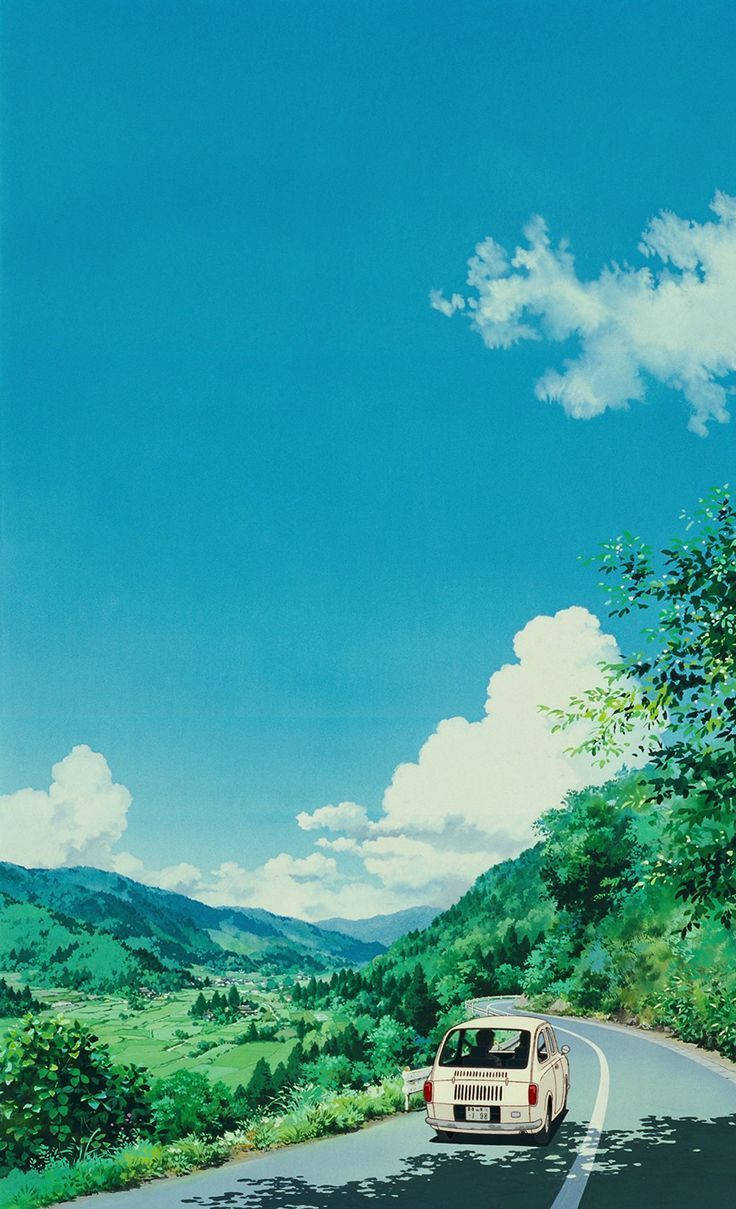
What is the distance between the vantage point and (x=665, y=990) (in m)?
36.9

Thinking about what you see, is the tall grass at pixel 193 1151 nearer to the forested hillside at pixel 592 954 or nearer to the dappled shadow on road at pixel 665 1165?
the dappled shadow on road at pixel 665 1165

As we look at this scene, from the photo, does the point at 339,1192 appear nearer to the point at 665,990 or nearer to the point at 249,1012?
the point at 665,990

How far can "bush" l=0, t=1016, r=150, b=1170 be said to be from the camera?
14516mm

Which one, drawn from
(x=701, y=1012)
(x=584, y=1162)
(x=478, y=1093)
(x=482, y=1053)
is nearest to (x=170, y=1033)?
(x=701, y=1012)

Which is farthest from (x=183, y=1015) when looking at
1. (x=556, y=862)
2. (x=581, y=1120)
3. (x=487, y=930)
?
(x=581, y=1120)

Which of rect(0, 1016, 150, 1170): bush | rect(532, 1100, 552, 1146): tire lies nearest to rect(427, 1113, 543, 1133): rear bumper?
rect(532, 1100, 552, 1146): tire

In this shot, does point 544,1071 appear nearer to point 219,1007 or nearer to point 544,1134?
point 544,1134

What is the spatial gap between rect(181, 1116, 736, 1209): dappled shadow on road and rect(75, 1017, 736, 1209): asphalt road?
1cm

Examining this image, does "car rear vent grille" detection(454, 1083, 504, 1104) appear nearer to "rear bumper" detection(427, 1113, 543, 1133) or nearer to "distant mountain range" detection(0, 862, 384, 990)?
"rear bumper" detection(427, 1113, 543, 1133)

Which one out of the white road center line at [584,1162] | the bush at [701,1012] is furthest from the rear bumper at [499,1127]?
the bush at [701,1012]

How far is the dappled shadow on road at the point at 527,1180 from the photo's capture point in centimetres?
1123

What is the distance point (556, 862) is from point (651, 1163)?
1995 inches

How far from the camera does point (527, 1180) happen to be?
40.7ft

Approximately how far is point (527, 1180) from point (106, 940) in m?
125
